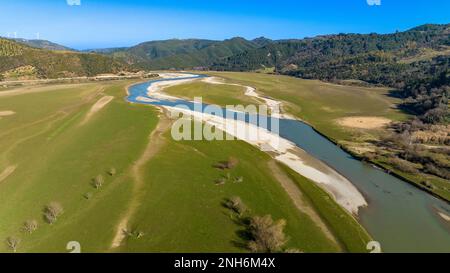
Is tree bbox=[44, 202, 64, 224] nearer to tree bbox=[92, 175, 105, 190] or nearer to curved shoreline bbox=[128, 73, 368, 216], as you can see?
tree bbox=[92, 175, 105, 190]

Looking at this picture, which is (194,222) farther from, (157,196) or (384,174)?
(384,174)

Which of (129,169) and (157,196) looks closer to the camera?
(157,196)

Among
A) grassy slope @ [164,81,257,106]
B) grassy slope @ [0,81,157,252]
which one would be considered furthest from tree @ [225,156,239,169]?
grassy slope @ [164,81,257,106]

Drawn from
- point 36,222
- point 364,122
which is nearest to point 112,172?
point 36,222

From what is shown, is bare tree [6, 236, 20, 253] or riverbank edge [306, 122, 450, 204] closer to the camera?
bare tree [6, 236, 20, 253]
